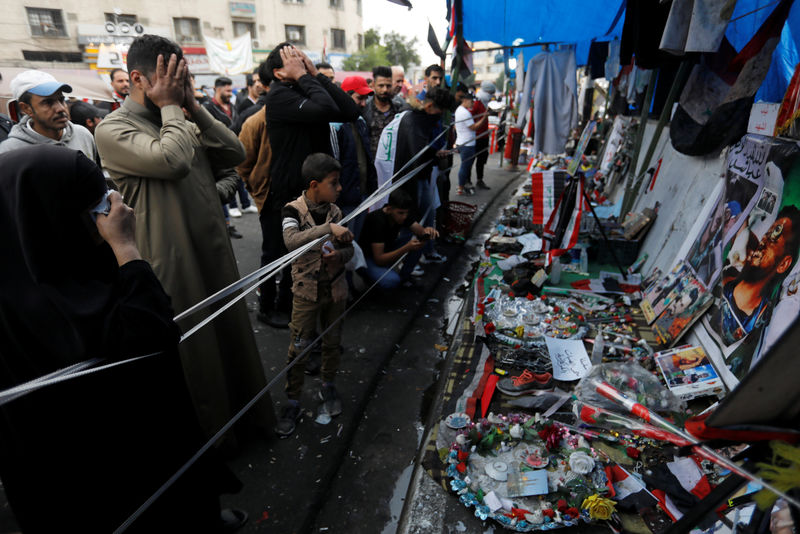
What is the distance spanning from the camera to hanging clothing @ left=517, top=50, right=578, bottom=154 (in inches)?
274

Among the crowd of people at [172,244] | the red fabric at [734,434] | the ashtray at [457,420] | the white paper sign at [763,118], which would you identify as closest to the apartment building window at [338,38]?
the crowd of people at [172,244]

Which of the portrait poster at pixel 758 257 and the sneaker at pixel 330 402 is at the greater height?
the portrait poster at pixel 758 257

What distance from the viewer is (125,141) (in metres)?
1.84

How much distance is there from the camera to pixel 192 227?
2170 millimetres

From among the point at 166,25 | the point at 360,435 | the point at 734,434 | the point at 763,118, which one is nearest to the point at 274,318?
the point at 360,435

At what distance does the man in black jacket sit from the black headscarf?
207 centimetres

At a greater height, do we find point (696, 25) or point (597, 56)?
point (597, 56)

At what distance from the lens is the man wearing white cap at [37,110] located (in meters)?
2.79

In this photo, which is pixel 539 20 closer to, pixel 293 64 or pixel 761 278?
pixel 293 64

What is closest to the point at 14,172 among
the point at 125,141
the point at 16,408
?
the point at 16,408

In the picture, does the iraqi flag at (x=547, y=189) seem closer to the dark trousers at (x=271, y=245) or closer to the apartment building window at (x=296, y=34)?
the dark trousers at (x=271, y=245)

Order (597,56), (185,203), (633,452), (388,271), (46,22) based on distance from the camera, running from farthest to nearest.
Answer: (46,22)
(597,56)
(388,271)
(633,452)
(185,203)

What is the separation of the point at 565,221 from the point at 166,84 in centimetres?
360

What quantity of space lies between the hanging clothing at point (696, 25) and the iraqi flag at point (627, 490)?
2628 millimetres
